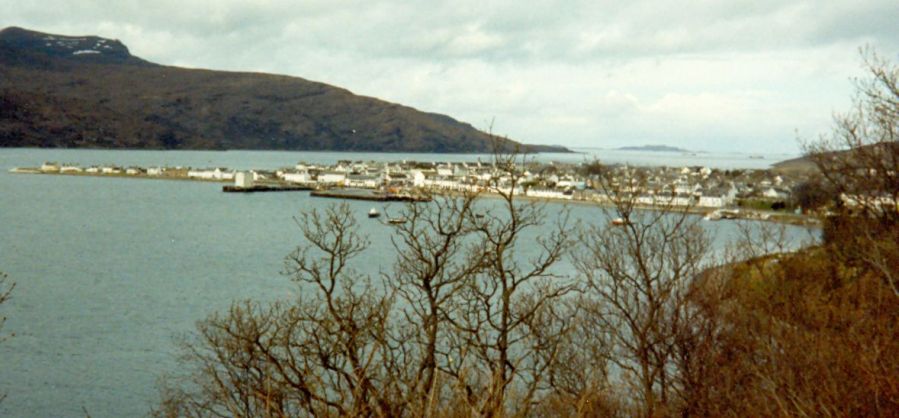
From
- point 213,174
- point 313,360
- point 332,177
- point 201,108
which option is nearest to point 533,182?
point 332,177

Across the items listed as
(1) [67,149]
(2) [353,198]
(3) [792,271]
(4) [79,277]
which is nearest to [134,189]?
(2) [353,198]

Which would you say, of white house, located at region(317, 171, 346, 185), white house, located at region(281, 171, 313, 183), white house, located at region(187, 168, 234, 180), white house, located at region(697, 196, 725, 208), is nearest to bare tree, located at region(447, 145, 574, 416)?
white house, located at region(697, 196, 725, 208)

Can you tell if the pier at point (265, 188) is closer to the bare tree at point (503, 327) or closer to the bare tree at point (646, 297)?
the bare tree at point (503, 327)

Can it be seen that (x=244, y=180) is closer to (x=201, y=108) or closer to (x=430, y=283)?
(x=430, y=283)

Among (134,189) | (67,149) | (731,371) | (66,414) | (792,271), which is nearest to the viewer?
(731,371)

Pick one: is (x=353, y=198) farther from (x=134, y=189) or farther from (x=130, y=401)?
(x=130, y=401)
